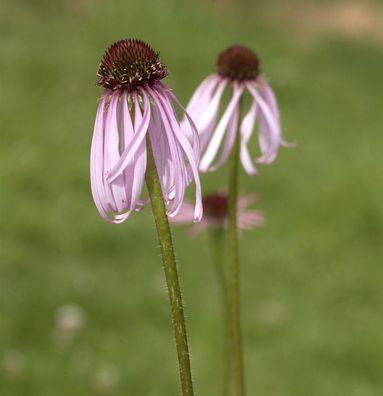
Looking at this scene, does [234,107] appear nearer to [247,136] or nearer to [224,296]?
[247,136]

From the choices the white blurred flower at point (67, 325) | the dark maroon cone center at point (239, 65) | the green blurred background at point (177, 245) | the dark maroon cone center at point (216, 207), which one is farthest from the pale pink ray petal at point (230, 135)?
the white blurred flower at point (67, 325)

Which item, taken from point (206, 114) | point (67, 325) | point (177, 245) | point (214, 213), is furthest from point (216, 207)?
point (177, 245)

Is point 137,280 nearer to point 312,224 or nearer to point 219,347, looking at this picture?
point 219,347

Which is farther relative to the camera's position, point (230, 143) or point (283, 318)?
point (283, 318)

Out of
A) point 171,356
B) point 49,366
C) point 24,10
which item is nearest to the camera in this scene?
point 49,366

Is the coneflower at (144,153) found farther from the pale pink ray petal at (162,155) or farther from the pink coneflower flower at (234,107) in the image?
the pink coneflower flower at (234,107)

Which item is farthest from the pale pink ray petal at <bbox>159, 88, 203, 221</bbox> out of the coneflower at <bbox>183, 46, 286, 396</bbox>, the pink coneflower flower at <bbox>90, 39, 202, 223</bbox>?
the coneflower at <bbox>183, 46, 286, 396</bbox>

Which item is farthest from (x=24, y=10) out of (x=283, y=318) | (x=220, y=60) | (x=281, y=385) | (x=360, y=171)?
(x=220, y=60)
